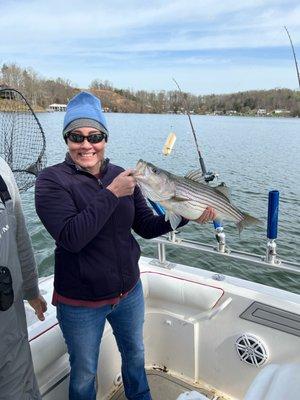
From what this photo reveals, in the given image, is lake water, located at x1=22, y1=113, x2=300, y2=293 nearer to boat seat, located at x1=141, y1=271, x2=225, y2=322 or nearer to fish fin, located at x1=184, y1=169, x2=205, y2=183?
boat seat, located at x1=141, y1=271, x2=225, y2=322

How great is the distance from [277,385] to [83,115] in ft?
5.84

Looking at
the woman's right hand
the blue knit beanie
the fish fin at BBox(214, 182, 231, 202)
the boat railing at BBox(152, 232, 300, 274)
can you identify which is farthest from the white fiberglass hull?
the blue knit beanie

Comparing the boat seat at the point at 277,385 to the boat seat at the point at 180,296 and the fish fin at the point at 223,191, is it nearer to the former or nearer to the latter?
the fish fin at the point at 223,191

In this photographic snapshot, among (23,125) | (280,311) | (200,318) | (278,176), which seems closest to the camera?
(280,311)

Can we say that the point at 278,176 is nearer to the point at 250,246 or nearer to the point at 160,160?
the point at 160,160

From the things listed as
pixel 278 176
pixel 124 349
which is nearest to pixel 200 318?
pixel 124 349

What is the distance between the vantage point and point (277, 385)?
1.79m

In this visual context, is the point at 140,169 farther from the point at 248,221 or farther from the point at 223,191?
the point at 248,221

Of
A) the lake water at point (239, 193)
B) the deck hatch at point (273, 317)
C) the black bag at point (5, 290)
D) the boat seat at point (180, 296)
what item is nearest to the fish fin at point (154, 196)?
the black bag at point (5, 290)

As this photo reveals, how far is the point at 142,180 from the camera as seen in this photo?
233 cm

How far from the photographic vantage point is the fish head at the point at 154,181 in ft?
7.61

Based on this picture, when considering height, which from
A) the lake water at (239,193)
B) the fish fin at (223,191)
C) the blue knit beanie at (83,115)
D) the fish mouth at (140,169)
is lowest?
the lake water at (239,193)

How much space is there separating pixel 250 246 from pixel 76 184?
296 inches

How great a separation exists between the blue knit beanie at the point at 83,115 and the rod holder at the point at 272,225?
4.39 feet
